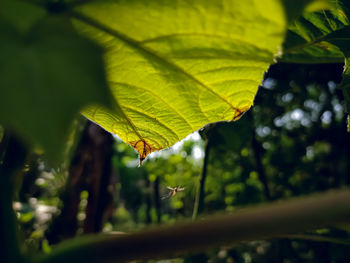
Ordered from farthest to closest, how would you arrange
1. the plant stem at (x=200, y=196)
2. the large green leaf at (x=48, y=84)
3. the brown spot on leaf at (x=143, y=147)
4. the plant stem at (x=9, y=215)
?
the plant stem at (x=200, y=196) < the brown spot on leaf at (x=143, y=147) < the plant stem at (x=9, y=215) < the large green leaf at (x=48, y=84)

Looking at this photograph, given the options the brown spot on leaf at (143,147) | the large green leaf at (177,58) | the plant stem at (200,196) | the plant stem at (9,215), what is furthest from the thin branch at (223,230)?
the plant stem at (200,196)

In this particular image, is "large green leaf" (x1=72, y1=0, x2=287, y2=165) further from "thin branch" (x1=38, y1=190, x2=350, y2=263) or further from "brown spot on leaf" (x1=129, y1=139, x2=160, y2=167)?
"thin branch" (x1=38, y1=190, x2=350, y2=263)

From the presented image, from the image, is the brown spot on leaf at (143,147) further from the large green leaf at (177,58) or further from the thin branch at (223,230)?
the thin branch at (223,230)

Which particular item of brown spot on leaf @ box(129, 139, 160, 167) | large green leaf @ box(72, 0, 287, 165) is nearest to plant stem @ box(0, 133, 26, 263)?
large green leaf @ box(72, 0, 287, 165)

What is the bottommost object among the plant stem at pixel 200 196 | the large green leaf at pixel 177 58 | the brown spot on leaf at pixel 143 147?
the plant stem at pixel 200 196

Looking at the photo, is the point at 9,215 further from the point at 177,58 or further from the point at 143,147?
the point at 143,147

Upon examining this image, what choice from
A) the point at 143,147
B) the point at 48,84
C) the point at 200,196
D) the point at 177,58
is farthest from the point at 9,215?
the point at 200,196
